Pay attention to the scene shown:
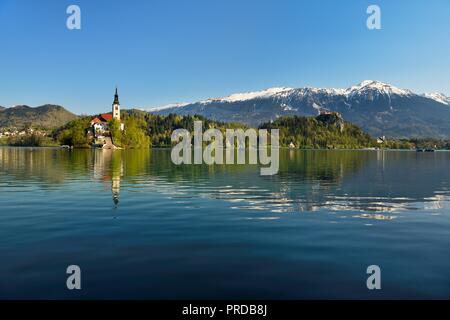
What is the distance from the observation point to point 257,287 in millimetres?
14406

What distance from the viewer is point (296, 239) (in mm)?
22375

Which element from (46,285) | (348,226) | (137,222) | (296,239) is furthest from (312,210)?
(46,285)

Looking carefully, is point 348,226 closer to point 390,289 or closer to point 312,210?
point 312,210

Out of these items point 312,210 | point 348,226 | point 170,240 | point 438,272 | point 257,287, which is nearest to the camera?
point 257,287
